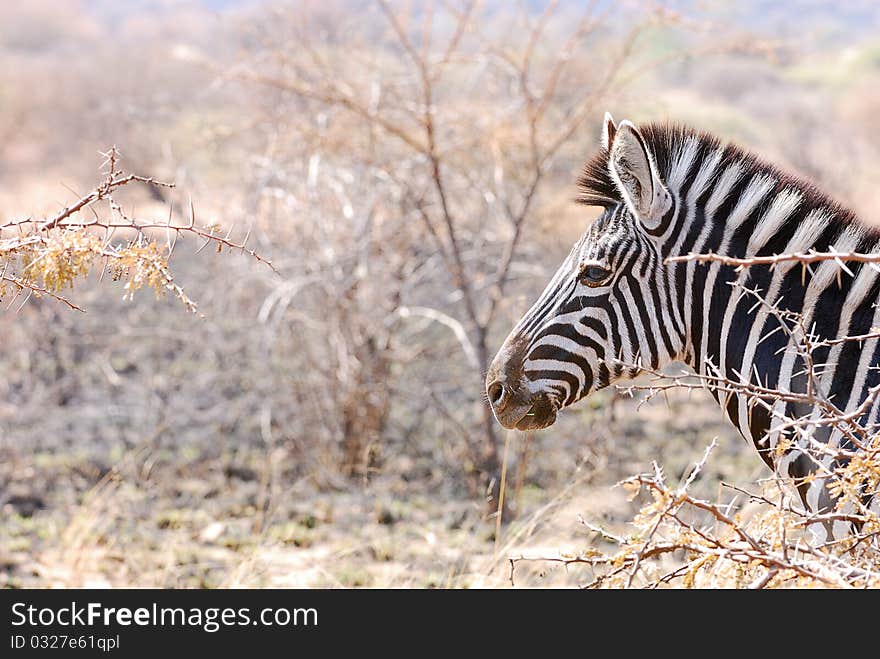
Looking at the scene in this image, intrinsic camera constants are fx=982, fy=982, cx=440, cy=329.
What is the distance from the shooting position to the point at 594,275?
10.7ft

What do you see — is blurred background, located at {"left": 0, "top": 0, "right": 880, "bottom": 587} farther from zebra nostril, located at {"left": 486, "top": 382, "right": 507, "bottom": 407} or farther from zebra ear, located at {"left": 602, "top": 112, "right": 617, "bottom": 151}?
zebra ear, located at {"left": 602, "top": 112, "right": 617, "bottom": 151}

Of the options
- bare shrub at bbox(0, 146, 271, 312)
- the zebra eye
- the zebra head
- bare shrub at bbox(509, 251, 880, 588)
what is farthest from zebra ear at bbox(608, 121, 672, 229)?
bare shrub at bbox(0, 146, 271, 312)

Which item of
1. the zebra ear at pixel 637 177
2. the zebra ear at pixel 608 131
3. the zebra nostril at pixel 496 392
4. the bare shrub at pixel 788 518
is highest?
the zebra ear at pixel 608 131

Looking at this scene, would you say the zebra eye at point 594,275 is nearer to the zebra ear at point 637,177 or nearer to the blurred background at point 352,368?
the zebra ear at point 637,177

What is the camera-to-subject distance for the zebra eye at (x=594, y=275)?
10.6 ft

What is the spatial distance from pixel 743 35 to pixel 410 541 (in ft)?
13.0

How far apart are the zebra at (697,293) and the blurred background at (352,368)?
1572mm

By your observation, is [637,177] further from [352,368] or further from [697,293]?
[352,368]

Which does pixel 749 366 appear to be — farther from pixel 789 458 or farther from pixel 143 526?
pixel 143 526

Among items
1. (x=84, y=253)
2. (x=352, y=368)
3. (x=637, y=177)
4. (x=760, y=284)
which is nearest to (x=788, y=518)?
(x=760, y=284)

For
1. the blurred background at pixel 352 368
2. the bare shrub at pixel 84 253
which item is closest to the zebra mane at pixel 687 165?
the bare shrub at pixel 84 253

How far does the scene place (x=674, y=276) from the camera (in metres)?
3.23

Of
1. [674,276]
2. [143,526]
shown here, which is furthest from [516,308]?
[674,276]
